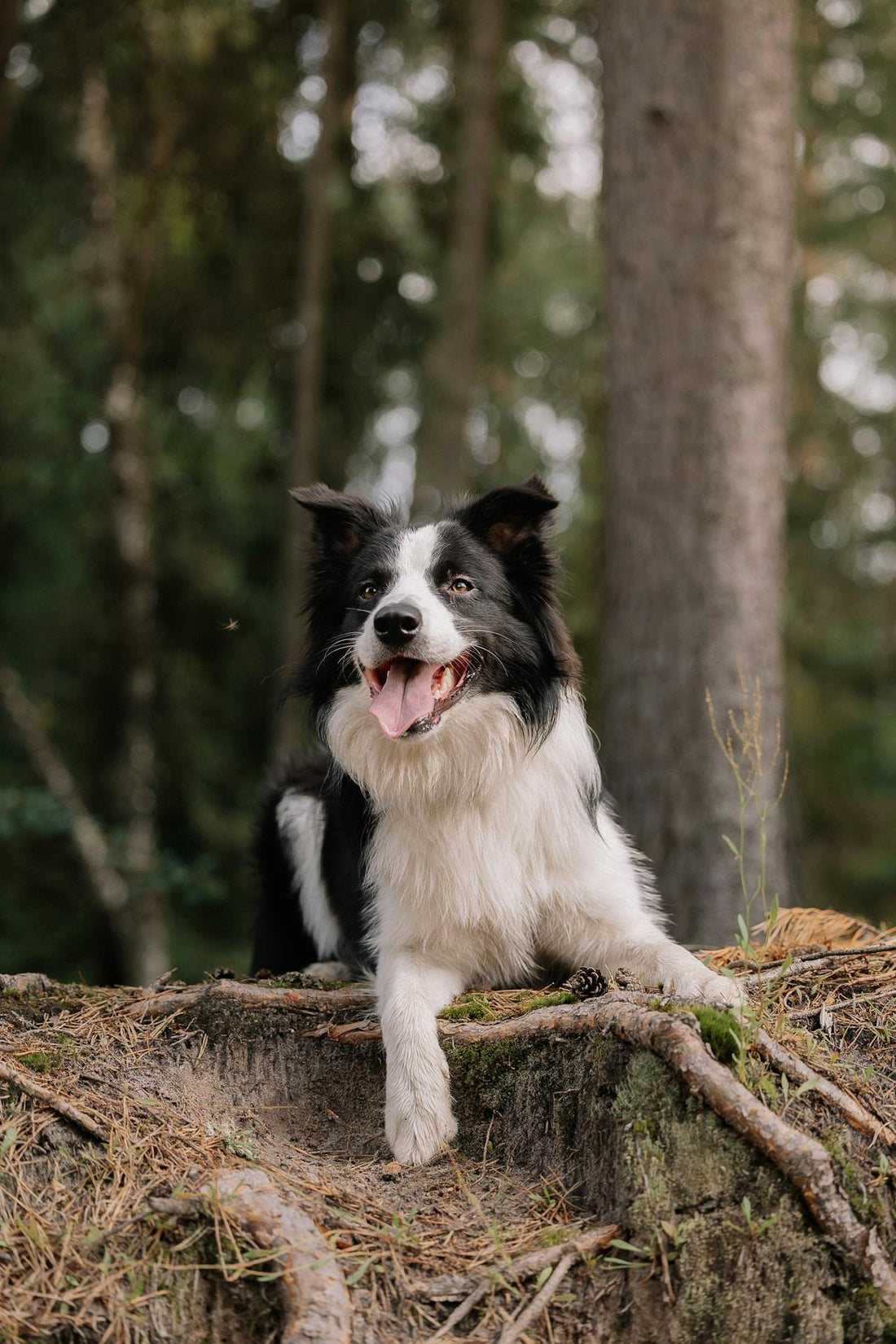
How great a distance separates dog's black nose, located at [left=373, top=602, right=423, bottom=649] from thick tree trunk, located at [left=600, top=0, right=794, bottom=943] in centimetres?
211

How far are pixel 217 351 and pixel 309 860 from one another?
295 inches

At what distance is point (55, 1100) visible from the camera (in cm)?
263

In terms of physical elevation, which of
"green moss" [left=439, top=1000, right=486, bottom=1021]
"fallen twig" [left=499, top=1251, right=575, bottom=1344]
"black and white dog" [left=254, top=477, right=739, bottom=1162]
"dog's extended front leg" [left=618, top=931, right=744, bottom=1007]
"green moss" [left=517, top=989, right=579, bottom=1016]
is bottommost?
"fallen twig" [left=499, top=1251, right=575, bottom=1344]

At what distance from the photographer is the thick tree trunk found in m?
5.02

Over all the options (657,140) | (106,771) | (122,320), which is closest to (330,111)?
(122,320)

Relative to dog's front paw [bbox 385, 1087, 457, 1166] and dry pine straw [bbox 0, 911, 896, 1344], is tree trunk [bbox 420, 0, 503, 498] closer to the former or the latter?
dry pine straw [bbox 0, 911, 896, 1344]

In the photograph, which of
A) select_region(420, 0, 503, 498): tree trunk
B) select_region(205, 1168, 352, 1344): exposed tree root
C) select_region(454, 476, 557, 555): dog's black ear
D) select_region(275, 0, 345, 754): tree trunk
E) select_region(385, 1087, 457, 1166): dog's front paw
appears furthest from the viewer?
select_region(275, 0, 345, 754): tree trunk

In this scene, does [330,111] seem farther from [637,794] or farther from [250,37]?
[637,794]

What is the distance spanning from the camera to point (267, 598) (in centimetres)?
1168

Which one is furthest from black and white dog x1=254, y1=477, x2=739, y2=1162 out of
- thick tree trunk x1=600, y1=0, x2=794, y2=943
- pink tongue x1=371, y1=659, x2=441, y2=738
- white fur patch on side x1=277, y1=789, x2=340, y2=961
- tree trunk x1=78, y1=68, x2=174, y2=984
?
tree trunk x1=78, y1=68, x2=174, y2=984

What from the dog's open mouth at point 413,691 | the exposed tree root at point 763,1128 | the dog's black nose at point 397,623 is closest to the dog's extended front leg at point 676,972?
the exposed tree root at point 763,1128

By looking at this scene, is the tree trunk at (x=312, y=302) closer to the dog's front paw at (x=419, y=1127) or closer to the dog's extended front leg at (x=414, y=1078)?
the dog's extended front leg at (x=414, y=1078)

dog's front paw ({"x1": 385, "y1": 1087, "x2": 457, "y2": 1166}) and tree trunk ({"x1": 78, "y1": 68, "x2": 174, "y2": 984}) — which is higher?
tree trunk ({"x1": 78, "y1": 68, "x2": 174, "y2": 984})

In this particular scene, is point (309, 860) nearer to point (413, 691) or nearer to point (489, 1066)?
point (413, 691)
